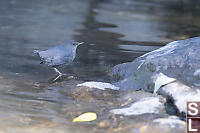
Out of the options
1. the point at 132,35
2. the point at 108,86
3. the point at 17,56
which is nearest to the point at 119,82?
the point at 108,86

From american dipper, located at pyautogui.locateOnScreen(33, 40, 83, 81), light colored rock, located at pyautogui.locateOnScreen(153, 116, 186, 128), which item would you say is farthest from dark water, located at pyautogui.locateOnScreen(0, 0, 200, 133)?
light colored rock, located at pyautogui.locateOnScreen(153, 116, 186, 128)

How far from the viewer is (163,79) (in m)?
4.55

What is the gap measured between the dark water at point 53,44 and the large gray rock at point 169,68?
442mm

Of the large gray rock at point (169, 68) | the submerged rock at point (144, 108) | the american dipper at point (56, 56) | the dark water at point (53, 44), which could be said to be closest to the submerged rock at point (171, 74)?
the large gray rock at point (169, 68)

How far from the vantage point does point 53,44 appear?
7879 mm

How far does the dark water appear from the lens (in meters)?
4.00

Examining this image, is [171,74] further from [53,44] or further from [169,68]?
[53,44]

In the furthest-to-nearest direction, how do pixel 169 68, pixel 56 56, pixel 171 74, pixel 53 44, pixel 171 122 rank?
pixel 53 44, pixel 56 56, pixel 169 68, pixel 171 74, pixel 171 122

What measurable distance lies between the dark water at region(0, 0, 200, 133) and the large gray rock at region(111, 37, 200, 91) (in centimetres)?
44

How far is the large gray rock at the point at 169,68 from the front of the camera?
468 centimetres

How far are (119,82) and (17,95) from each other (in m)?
1.42

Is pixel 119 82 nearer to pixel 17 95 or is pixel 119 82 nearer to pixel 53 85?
pixel 53 85

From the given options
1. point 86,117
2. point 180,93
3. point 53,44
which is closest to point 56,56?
point 86,117

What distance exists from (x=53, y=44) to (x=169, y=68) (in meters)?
3.55
